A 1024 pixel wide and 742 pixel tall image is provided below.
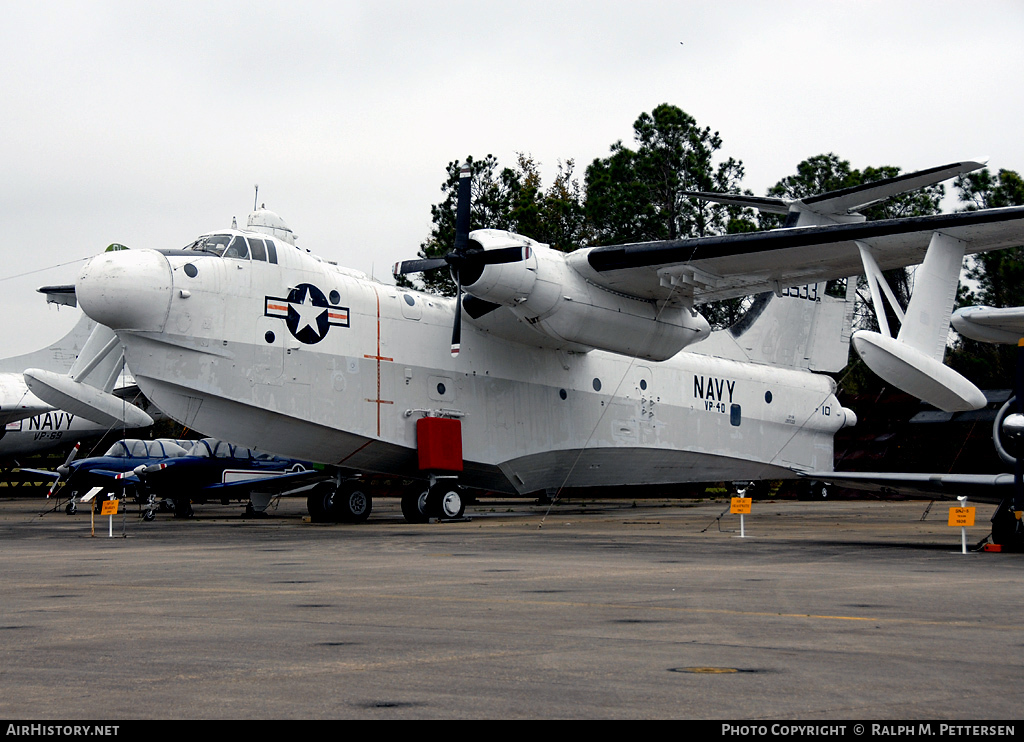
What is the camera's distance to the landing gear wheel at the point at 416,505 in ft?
72.7

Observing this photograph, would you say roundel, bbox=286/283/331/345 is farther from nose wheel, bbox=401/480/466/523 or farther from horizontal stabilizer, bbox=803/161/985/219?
horizontal stabilizer, bbox=803/161/985/219

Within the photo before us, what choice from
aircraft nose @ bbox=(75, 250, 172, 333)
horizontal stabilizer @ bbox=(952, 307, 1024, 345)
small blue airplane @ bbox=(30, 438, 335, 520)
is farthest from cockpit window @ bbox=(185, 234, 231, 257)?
horizontal stabilizer @ bbox=(952, 307, 1024, 345)

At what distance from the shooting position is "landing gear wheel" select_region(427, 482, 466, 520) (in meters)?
22.2

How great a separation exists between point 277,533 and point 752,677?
15172 mm

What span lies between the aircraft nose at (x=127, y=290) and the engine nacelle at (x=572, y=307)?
5.92 metres

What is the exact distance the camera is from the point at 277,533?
18938 millimetres

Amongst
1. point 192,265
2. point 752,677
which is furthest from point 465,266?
point 752,677

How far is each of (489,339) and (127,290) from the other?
8356mm

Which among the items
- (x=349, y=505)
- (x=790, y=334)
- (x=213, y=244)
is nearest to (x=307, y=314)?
(x=213, y=244)

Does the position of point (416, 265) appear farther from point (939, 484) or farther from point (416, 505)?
point (939, 484)

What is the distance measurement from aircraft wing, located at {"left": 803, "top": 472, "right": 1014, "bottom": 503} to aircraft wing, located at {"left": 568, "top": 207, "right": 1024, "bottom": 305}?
193 inches

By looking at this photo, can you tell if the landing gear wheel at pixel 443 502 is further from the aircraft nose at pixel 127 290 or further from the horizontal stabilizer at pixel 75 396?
the horizontal stabilizer at pixel 75 396

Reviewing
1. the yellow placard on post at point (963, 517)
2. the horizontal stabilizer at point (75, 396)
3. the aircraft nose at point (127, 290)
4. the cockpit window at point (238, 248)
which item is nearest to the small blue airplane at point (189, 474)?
the horizontal stabilizer at point (75, 396)

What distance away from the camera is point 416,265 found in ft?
76.2
